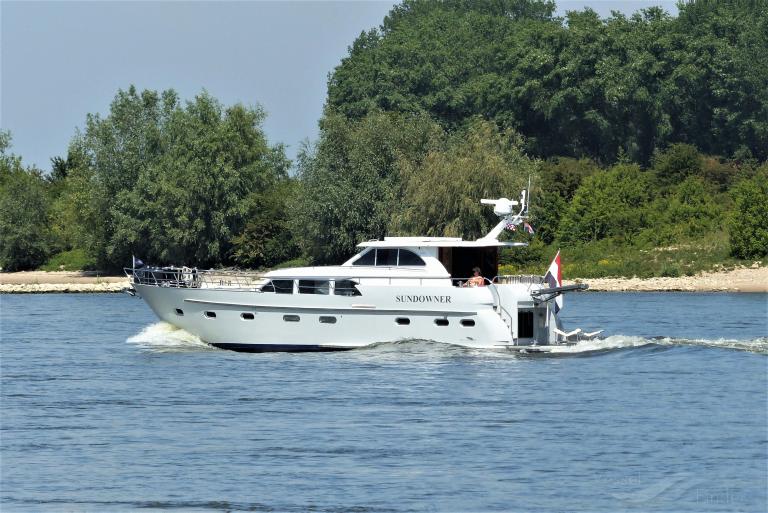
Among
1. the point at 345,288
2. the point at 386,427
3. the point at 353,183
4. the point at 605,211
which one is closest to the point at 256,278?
the point at 345,288

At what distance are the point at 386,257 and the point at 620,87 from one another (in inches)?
2420

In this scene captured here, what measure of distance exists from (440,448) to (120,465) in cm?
578

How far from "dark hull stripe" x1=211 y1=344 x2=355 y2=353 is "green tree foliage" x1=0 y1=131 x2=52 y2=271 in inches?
2205

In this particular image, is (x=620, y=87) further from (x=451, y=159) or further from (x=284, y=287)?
(x=284, y=287)

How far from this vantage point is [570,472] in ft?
74.9

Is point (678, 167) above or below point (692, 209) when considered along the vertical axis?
above

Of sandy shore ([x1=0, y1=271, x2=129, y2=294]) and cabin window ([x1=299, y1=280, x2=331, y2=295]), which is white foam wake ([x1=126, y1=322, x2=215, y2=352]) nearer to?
cabin window ([x1=299, y1=280, x2=331, y2=295])

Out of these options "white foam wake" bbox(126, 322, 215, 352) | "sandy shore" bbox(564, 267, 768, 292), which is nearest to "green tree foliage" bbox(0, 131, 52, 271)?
"sandy shore" bbox(564, 267, 768, 292)

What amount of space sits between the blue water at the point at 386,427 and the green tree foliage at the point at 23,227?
50.4 m

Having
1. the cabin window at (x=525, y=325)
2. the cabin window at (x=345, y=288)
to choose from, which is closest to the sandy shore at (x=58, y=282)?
the cabin window at (x=345, y=288)

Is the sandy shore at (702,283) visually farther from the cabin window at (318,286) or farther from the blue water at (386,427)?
the cabin window at (318,286)

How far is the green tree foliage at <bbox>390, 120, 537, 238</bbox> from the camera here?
6638 cm

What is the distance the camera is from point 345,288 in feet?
121

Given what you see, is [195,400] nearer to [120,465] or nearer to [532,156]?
[120,465]
